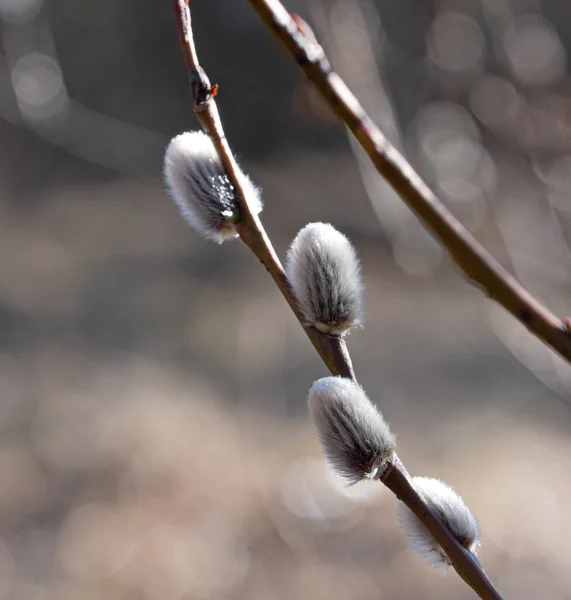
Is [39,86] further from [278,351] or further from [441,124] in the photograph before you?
[441,124]

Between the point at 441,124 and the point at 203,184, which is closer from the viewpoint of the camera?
the point at 203,184

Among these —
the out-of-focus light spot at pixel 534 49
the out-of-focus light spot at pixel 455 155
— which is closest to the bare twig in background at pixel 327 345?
the out-of-focus light spot at pixel 534 49

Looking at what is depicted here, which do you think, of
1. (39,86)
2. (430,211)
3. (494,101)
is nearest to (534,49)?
(494,101)

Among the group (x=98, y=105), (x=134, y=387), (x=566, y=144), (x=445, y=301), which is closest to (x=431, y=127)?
(x=445, y=301)

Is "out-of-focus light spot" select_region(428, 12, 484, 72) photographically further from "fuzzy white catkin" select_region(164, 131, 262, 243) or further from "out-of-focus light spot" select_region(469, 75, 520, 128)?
"fuzzy white catkin" select_region(164, 131, 262, 243)

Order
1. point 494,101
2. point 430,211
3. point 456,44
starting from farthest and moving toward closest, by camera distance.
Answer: point 494,101 < point 456,44 < point 430,211

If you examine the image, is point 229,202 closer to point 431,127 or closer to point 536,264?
point 536,264


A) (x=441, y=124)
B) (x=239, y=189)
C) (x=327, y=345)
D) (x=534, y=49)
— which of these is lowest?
(x=327, y=345)
